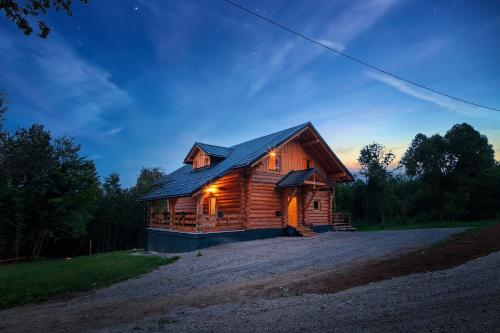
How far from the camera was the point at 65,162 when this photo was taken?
31906 mm

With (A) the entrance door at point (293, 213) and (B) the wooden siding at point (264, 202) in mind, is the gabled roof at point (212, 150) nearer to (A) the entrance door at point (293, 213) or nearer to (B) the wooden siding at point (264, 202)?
(B) the wooden siding at point (264, 202)

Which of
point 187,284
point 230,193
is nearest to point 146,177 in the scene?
point 230,193

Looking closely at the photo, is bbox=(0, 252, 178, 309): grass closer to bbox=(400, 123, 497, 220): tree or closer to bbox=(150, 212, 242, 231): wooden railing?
bbox=(150, 212, 242, 231): wooden railing

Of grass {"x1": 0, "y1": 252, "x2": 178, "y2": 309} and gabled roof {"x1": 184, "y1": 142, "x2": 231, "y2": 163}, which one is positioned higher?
gabled roof {"x1": 184, "y1": 142, "x2": 231, "y2": 163}

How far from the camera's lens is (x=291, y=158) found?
24531 millimetres

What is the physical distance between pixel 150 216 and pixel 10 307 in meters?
17.7

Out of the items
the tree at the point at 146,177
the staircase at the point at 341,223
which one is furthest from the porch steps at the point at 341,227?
the tree at the point at 146,177

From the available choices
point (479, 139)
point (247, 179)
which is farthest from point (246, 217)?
point (479, 139)

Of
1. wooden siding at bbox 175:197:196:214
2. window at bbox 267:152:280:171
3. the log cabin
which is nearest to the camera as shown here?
the log cabin

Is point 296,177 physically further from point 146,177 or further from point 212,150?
point 146,177

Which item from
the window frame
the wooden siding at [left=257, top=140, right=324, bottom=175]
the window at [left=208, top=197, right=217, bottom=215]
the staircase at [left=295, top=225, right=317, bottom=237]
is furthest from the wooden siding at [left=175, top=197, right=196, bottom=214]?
the staircase at [left=295, top=225, right=317, bottom=237]

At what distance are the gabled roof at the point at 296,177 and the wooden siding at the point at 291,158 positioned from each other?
2.21 ft

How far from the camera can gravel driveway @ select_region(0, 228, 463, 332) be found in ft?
24.0

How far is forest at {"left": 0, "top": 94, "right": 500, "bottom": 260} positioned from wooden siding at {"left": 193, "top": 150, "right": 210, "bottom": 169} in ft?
21.4
